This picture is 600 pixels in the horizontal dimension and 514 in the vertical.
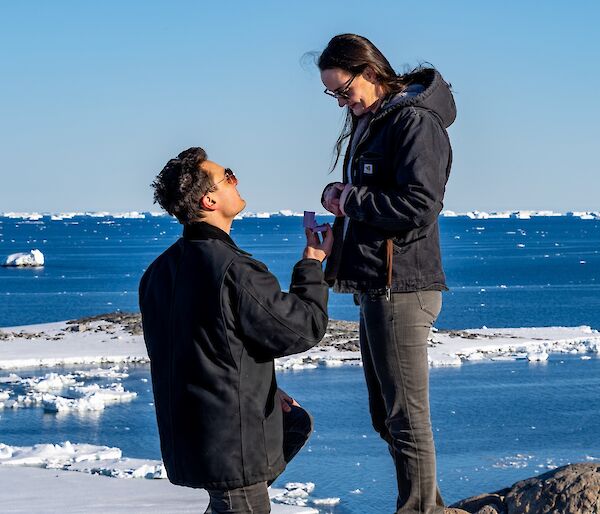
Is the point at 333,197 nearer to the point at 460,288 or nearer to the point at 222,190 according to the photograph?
the point at 222,190

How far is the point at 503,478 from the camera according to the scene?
1217 cm

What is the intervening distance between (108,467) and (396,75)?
31.6 feet

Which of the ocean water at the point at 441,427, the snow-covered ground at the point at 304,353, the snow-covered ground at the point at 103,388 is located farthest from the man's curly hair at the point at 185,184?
the snow-covered ground at the point at 304,353

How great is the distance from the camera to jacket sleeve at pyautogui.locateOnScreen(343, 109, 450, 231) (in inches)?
144

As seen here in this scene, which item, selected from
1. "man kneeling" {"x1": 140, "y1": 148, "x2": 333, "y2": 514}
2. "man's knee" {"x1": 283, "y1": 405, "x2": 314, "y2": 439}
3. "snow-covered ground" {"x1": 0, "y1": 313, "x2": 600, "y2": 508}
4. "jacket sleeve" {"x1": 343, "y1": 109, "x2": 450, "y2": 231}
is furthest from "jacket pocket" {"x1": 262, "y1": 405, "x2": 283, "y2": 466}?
"snow-covered ground" {"x1": 0, "y1": 313, "x2": 600, "y2": 508}

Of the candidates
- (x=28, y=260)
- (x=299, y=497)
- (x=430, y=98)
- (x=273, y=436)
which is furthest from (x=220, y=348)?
(x=28, y=260)

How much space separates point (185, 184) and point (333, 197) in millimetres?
728

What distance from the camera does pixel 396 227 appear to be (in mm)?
3717

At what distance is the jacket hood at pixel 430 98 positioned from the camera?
3.78 metres

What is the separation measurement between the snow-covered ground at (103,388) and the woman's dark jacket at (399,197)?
6403 mm

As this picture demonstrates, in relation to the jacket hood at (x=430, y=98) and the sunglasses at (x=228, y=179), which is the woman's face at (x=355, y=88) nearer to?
the jacket hood at (x=430, y=98)

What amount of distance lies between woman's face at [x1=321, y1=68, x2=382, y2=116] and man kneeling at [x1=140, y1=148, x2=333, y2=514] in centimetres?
67

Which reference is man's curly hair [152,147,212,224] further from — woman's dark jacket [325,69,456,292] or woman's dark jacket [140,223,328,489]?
woman's dark jacket [325,69,456,292]

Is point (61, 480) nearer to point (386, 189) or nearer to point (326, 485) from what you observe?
point (326, 485)
